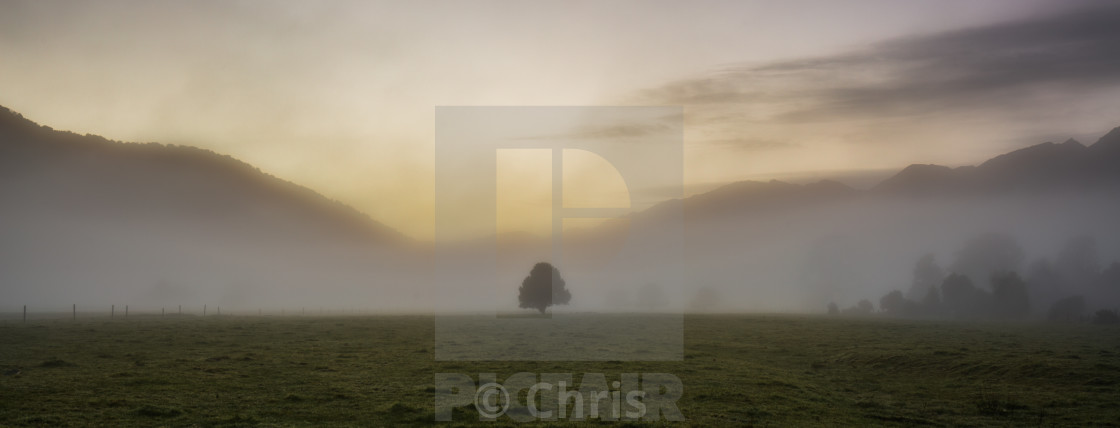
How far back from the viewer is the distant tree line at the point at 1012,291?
135625 mm

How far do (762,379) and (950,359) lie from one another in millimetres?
17137

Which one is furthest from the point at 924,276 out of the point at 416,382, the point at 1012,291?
the point at 416,382

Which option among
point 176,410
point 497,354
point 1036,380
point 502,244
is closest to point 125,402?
point 176,410

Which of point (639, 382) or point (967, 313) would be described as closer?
point (639, 382)

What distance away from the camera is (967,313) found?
→ 14175 cm

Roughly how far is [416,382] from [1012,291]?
158 meters

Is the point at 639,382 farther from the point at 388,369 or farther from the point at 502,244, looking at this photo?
the point at 502,244

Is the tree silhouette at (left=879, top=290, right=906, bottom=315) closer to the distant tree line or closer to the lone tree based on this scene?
the distant tree line

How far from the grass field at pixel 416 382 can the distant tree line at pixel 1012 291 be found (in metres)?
109

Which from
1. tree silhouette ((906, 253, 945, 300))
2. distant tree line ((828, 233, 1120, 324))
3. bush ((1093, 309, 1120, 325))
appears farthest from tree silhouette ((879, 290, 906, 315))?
bush ((1093, 309, 1120, 325))

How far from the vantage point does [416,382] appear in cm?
3125

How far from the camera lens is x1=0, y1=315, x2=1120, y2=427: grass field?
23812mm

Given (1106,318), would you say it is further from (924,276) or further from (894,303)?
(924,276)

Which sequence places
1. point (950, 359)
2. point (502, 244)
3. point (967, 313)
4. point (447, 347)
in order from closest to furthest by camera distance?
point (950, 359), point (447, 347), point (502, 244), point (967, 313)
